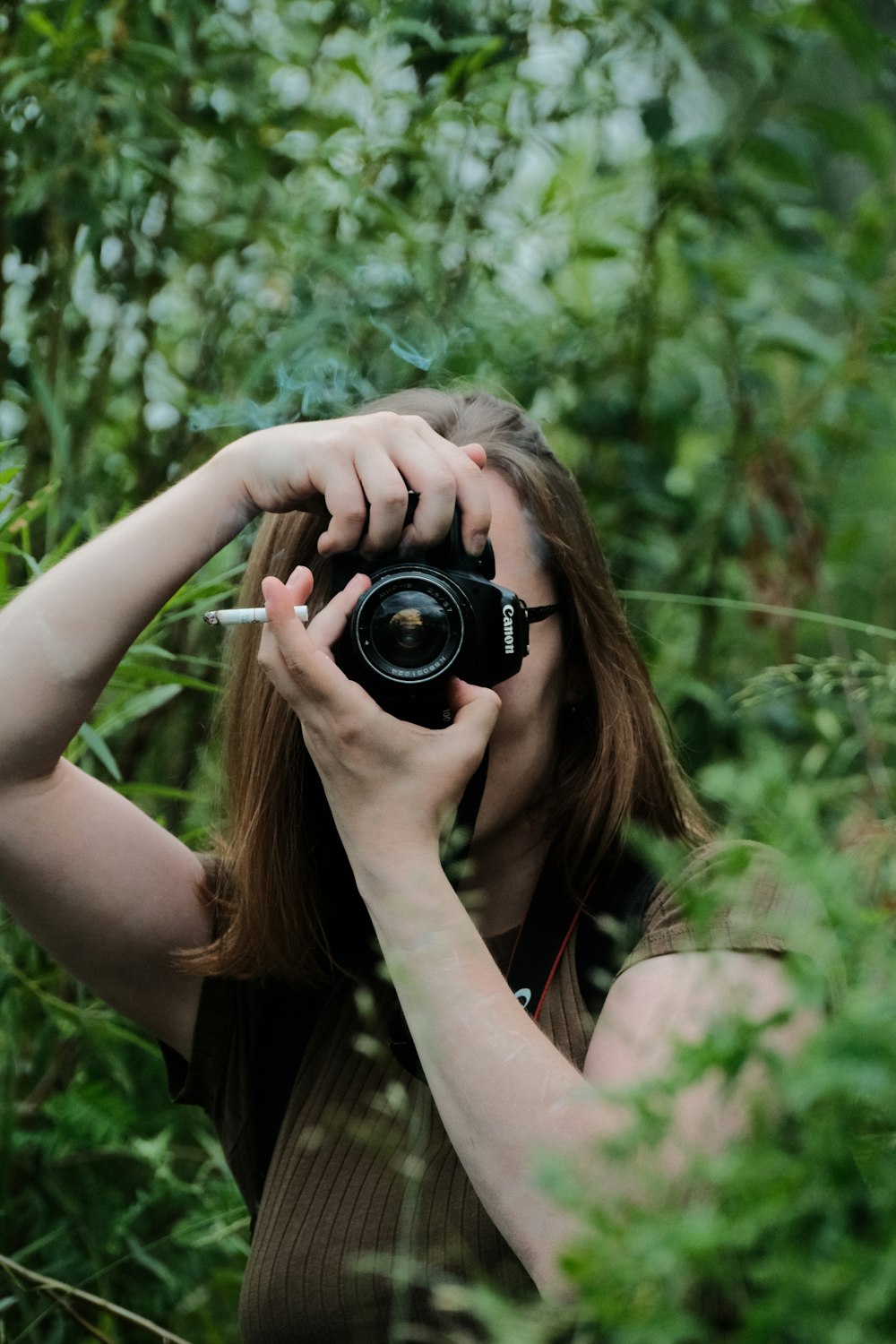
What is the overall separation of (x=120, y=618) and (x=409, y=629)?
222 millimetres

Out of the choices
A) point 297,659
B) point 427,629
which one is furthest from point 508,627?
point 297,659

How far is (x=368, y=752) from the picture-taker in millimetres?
859

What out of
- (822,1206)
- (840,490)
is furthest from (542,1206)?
(840,490)

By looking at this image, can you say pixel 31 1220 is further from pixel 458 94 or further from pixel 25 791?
pixel 458 94

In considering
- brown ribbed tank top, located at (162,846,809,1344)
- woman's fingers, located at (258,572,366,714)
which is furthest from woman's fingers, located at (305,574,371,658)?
brown ribbed tank top, located at (162,846,809,1344)

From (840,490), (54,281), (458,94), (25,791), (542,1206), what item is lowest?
(840,490)

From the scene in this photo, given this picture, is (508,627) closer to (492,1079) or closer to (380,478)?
(380,478)

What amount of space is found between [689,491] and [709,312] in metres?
0.27

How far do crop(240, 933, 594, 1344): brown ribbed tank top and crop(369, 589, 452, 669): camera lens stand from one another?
0.24 metres

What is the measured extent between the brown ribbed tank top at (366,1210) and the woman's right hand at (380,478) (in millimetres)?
327

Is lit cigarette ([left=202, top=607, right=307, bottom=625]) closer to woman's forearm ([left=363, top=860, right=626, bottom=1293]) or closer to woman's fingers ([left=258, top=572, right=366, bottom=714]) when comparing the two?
woman's fingers ([left=258, top=572, right=366, bottom=714])

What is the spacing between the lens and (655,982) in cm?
85

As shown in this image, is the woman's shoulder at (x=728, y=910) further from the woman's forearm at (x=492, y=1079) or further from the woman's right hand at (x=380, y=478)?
the woman's right hand at (x=380, y=478)

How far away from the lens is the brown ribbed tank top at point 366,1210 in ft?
2.95
